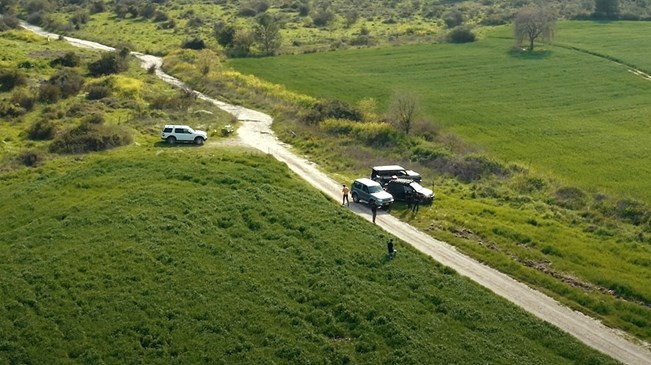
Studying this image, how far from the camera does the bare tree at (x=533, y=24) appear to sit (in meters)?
112

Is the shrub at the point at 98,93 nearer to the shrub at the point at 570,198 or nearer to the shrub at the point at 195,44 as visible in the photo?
the shrub at the point at 195,44

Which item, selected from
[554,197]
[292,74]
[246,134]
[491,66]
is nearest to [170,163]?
[246,134]

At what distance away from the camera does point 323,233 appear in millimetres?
39688

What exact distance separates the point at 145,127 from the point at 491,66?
5698 centimetres

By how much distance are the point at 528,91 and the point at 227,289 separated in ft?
216

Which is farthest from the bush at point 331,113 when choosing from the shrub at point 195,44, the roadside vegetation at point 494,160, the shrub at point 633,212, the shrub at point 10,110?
the shrub at point 195,44

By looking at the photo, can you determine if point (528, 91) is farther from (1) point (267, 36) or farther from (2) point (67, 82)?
(2) point (67, 82)

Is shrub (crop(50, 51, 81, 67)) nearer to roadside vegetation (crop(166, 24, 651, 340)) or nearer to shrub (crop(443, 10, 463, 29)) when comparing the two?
roadside vegetation (crop(166, 24, 651, 340))

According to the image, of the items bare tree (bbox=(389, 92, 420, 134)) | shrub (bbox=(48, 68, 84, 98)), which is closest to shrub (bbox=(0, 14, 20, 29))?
shrub (bbox=(48, 68, 84, 98))

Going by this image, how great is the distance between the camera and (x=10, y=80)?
82125mm

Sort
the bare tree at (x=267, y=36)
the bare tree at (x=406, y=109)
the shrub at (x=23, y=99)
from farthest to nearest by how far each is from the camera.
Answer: the bare tree at (x=267, y=36) → the shrub at (x=23, y=99) → the bare tree at (x=406, y=109)

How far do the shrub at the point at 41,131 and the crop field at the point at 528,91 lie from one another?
34.5 meters

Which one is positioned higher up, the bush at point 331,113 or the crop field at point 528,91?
the bush at point 331,113

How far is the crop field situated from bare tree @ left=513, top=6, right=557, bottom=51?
2.62 metres
